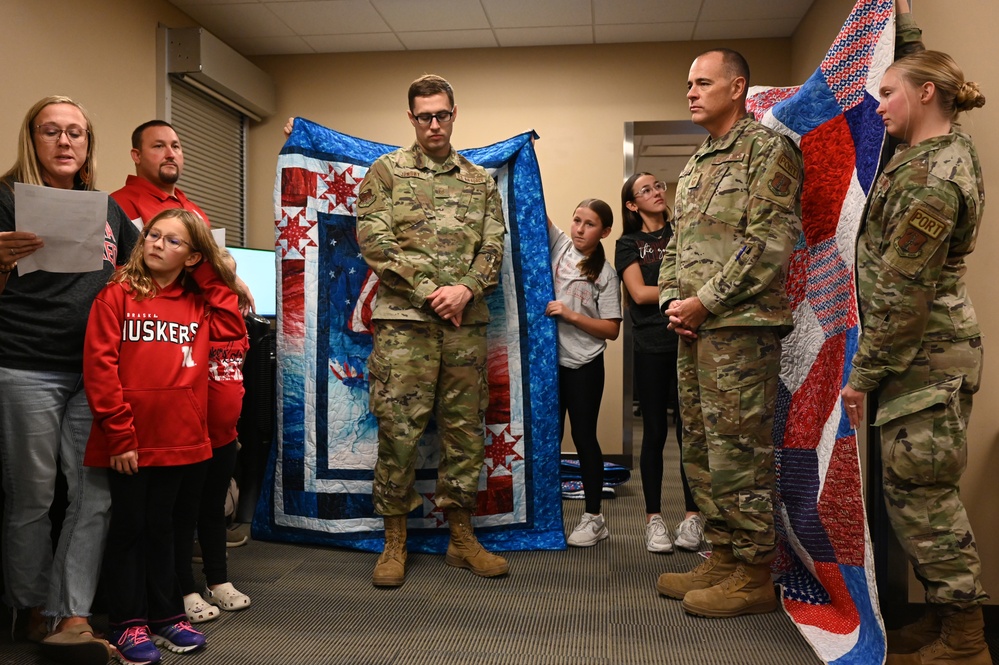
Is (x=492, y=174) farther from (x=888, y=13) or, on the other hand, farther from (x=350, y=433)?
(x=888, y=13)

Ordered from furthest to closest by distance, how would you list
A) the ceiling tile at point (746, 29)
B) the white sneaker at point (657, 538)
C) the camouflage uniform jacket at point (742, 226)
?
1. the ceiling tile at point (746, 29)
2. the white sneaker at point (657, 538)
3. the camouflage uniform jacket at point (742, 226)

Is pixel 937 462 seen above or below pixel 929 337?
below

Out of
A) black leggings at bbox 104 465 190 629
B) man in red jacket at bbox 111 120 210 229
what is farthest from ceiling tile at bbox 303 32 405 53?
black leggings at bbox 104 465 190 629

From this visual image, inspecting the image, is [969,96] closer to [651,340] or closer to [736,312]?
[736,312]

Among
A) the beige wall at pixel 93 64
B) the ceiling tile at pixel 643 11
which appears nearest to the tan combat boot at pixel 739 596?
the beige wall at pixel 93 64

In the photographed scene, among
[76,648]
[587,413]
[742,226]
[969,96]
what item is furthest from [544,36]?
[76,648]

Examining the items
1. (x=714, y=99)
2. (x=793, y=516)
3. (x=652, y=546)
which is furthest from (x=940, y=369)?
(x=652, y=546)

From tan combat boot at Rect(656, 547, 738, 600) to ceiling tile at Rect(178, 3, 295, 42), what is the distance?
141 inches

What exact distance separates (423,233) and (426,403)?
0.55 metres

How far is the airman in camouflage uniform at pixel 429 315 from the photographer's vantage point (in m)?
2.47

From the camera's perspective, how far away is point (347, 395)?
9.32 feet

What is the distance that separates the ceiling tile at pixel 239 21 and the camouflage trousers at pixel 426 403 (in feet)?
8.64

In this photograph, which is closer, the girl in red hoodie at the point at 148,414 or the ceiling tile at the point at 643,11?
the girl in red hoodie at the point at 148,414

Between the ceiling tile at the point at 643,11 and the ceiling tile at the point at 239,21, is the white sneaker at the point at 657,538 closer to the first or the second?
the ceiling tile at the point at 643,11
